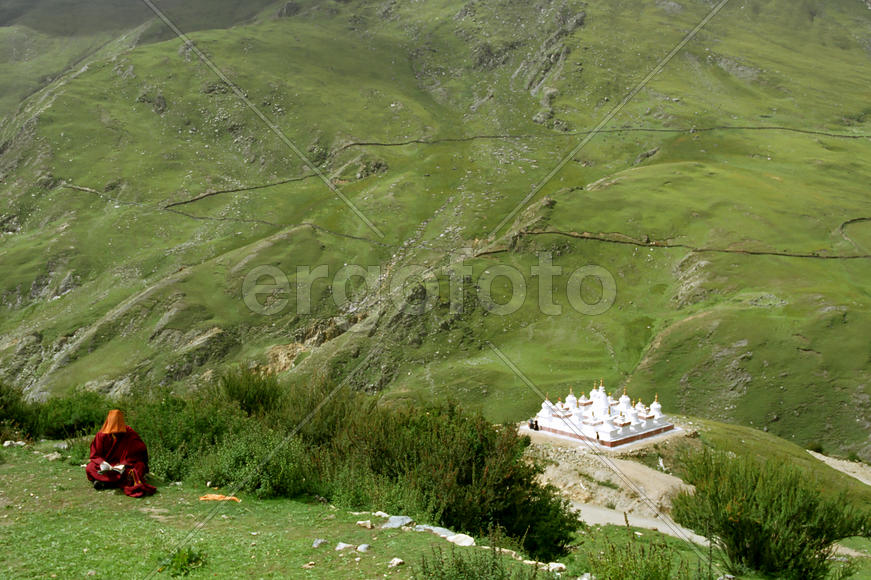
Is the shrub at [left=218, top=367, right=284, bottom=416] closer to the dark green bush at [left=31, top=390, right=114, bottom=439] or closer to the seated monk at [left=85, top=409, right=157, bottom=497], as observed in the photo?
the dark green bush at [left=31, top=390, right=114, bottom=439]

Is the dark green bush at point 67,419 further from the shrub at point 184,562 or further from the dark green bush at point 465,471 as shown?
the shrub at point 184,562

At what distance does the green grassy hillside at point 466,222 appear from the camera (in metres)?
69.8

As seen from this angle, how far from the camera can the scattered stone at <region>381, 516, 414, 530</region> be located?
15.5 metres

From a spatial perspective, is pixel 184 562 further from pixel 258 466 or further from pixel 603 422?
pixel 603 422

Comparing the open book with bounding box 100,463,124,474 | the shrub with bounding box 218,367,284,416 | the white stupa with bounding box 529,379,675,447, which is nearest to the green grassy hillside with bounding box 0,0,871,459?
the white stupa with bounding box 529,379,675,447

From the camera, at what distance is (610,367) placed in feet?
232

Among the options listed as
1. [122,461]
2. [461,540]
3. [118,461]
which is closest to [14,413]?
[118,461]

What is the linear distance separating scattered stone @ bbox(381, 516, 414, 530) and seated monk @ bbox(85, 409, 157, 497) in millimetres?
6127

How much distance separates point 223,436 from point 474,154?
13099 cm

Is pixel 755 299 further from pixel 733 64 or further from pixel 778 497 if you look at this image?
pixel 733 64

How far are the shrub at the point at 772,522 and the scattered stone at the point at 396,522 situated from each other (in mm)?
7079

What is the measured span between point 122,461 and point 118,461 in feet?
0.43

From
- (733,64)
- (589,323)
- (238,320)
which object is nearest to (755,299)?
(589,323)

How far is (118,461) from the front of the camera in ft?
57.6
